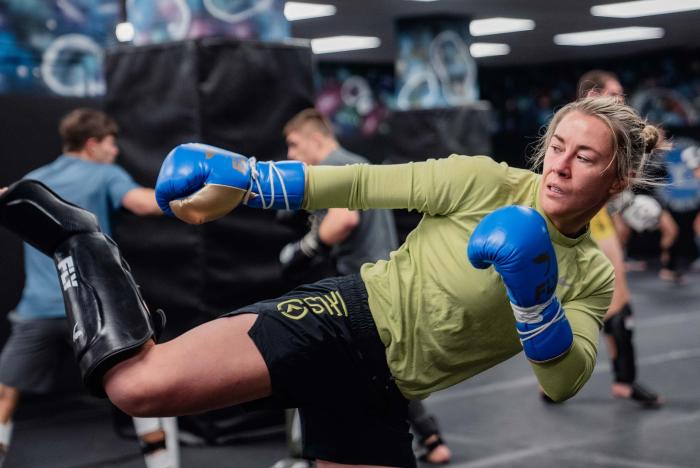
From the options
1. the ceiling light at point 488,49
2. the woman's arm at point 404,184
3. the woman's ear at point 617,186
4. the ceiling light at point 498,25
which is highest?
the ceiling light at point 498,25

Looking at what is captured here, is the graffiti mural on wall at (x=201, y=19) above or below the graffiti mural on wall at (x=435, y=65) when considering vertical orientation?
above

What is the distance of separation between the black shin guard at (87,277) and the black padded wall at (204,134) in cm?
192

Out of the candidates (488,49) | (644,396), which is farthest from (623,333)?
(488,49)

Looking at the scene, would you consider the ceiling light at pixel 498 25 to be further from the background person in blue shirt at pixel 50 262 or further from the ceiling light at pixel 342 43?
the background person in blue shirt at pixel 50 262

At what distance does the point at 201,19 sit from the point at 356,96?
10825 mm

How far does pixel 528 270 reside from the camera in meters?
1.99

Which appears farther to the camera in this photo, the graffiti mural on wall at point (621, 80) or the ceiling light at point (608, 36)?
the graffiti mural on wall at point (621, 80)

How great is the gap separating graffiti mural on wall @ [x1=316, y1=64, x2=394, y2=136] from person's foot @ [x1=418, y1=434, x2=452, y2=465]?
10.6m

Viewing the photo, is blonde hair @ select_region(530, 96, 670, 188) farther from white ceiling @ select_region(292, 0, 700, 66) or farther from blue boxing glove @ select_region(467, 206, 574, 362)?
white ceiling @ select_region(292, 0, 700, 66)

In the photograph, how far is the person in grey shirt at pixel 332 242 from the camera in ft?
13.5

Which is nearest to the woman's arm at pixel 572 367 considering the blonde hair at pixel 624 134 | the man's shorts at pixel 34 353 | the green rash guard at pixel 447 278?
the green rash guard at pixel 447 278

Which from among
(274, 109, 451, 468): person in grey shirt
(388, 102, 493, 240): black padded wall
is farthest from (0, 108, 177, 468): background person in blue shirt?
(388, 102, 493, 240): black padded wall

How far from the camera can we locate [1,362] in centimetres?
390

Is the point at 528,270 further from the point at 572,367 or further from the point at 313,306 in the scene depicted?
the point at 313,306
